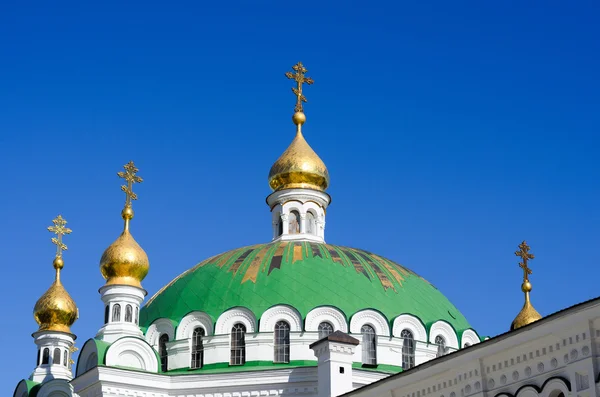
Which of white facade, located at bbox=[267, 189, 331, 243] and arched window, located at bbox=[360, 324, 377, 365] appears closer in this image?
arched window, located at bbox=[360, 324, 377, 365]

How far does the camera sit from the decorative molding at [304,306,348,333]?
76.1ft

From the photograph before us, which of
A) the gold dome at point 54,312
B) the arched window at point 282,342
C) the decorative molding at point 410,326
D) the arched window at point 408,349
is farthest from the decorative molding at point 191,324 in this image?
the gold dome at point 54,312

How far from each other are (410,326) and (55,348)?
378 inches

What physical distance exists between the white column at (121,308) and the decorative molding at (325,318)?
3.49 m

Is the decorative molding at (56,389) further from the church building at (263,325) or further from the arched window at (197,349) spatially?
the arched window at (197,349)

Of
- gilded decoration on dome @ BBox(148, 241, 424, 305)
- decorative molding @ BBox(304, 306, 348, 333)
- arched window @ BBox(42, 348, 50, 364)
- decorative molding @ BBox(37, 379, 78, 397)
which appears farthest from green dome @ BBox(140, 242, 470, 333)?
arched window @ BBox(42, 348, 50, 364)

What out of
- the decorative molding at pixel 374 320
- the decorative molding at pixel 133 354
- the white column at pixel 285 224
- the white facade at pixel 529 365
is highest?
the white column at pixel 285 224

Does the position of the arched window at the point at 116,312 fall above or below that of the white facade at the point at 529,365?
above

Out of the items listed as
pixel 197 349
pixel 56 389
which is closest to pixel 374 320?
pixel 197 349

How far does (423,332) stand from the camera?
23.9 m

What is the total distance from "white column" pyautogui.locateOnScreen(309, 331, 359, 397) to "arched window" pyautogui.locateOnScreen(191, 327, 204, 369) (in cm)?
421

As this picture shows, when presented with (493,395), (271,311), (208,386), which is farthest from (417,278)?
(493,395)

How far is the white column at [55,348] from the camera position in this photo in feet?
91.4

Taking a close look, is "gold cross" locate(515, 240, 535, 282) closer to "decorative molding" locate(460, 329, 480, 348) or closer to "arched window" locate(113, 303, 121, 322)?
"decorative molding" locate(460, 329, 480, 348)
